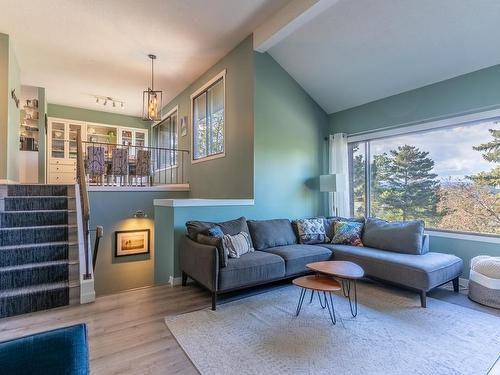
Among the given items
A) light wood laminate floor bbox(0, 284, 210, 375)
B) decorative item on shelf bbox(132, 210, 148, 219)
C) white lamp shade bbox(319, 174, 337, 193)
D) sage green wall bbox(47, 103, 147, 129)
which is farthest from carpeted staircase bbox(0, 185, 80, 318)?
sage green wall bbox(47, 103, 147, 129)

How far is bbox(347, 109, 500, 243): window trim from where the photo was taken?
11.9 ft

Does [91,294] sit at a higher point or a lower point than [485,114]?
lower

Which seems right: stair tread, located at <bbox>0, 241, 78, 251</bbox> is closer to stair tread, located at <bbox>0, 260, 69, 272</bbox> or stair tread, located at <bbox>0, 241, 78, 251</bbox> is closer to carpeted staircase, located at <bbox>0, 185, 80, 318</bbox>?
carpeted staircase, located at <bbox>0, 185, 80, 318</bbox>

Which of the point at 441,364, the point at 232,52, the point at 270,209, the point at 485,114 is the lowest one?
the point at 441,364

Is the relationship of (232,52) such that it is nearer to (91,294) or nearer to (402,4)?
(402,4)

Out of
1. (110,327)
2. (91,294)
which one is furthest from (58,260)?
(110,327)

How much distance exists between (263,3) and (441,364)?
444cm

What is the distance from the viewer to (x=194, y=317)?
2.80m

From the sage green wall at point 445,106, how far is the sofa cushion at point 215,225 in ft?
9.35

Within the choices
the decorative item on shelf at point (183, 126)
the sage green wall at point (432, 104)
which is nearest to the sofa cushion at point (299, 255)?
the sage green wall at point (432, 104)

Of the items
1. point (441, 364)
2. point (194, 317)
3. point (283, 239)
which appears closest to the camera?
point (441, 364)

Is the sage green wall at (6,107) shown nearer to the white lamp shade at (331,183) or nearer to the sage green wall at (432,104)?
the white lamp shade at (331,183)

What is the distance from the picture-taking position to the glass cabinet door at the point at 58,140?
26.6ft

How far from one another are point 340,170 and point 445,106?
181cm
